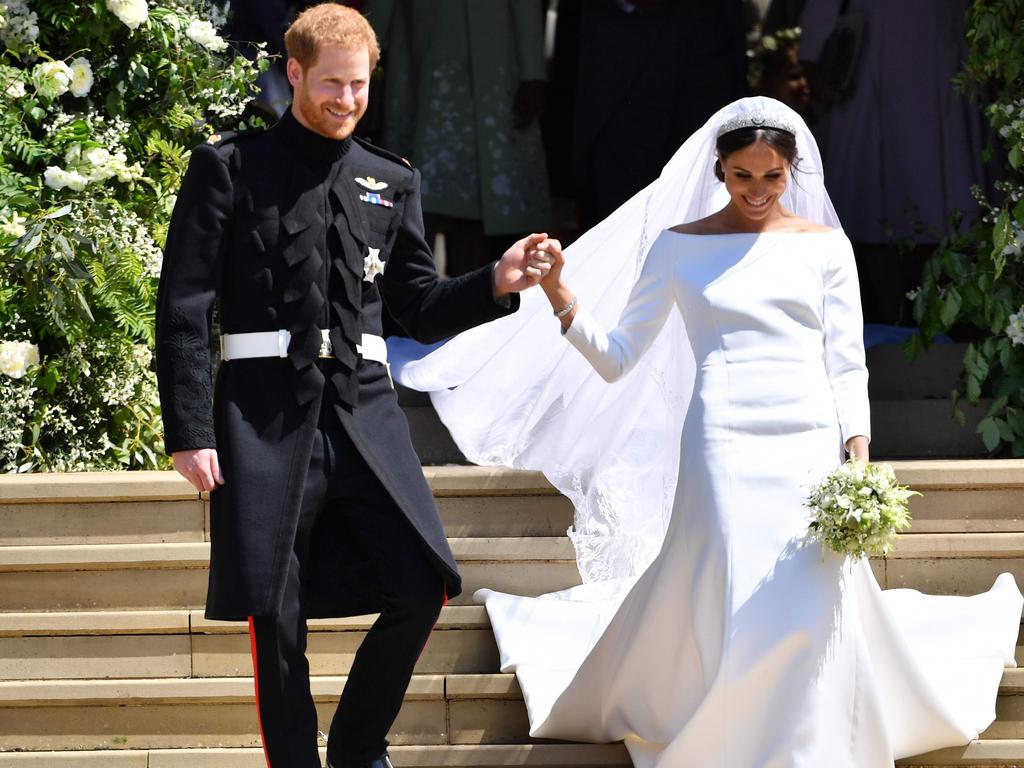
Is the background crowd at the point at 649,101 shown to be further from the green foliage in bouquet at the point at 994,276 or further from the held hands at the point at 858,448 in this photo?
the held hands at the point at 858,448

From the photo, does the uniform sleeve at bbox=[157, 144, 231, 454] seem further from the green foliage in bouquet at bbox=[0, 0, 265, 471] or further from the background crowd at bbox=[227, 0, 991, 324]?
the background crowd at bbox=[227, 0, 991, 324]

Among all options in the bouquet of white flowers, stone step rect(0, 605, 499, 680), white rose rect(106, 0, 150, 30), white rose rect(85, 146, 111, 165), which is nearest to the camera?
the bouquet of white flowers

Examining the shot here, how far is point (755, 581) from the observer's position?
3.72 m

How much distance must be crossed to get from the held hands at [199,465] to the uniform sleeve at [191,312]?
2 centimetres

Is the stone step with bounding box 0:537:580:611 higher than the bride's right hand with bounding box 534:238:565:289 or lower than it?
lower

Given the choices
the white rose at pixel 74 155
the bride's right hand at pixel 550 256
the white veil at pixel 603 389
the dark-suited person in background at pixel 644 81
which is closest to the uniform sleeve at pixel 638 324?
the bride's right hand at pixel 550 256

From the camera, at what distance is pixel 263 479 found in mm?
3320

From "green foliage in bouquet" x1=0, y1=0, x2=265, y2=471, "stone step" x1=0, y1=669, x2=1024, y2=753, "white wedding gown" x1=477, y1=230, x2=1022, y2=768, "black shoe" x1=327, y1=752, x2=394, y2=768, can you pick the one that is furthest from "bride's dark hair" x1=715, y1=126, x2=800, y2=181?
"green foliage in bouquet" x1=0, y1=0, x2=265, y2=471

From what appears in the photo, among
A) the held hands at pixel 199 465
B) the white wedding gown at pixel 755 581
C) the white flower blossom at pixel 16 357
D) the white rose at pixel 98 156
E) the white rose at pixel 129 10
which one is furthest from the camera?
the white rose at pixel 129 10

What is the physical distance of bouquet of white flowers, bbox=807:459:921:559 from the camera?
11.7ft

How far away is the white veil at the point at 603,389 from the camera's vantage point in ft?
14.7

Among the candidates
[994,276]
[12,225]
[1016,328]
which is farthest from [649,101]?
[12,225]

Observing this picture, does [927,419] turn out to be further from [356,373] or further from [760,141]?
[356,373]

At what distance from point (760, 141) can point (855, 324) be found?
1.76ft
